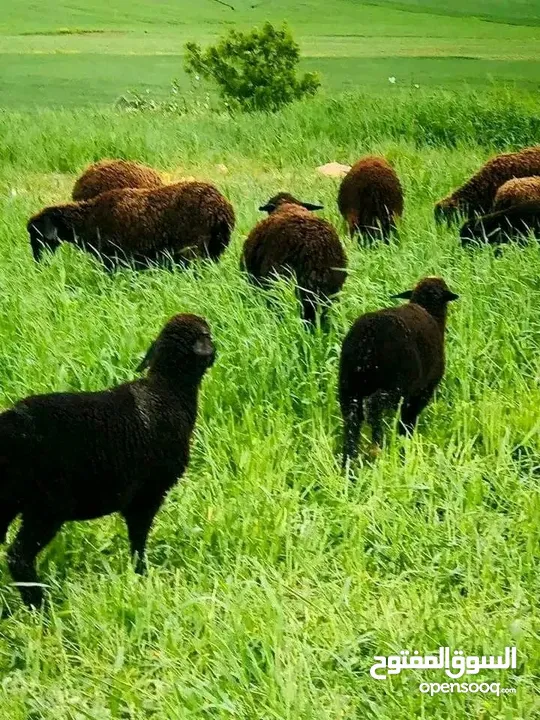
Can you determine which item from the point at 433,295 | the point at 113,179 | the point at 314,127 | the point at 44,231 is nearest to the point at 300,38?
the point at 314,127

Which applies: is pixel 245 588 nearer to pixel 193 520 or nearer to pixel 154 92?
pixel 193 520

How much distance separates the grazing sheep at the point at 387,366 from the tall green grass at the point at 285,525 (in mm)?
125

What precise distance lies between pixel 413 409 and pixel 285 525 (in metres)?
0.87

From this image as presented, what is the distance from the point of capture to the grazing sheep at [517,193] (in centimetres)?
561

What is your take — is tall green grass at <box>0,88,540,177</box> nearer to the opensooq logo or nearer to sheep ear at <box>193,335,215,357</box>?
sheep ear at <box>193,335,215,357</box>

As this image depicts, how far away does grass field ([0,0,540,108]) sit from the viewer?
26.1 ft

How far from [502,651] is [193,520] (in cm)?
104

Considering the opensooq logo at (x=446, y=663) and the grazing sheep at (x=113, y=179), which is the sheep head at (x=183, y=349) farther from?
the grazing sheep at (x=113, y=179)

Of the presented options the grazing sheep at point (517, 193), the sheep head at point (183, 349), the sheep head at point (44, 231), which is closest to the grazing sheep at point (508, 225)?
the grazing sheep at point (517, 193)

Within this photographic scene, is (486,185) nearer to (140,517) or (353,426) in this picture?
(353,426)

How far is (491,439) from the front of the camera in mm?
3277

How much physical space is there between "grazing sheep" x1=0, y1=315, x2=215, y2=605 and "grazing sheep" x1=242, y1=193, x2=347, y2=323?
1520 mm

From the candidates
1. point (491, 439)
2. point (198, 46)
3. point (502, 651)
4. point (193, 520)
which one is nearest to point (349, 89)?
point (198, 46)

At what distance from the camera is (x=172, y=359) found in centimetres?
261
